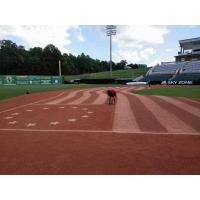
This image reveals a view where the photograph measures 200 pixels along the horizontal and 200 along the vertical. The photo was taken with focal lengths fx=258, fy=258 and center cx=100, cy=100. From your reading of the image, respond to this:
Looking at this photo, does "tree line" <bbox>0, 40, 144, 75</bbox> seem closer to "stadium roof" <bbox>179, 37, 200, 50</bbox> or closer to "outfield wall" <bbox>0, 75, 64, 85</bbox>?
"outfield wall" <bbox>0, 75, 64, 85</bbox>

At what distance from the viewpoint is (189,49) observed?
302ft

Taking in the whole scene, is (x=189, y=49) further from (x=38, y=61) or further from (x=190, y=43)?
(x=38, y=61)

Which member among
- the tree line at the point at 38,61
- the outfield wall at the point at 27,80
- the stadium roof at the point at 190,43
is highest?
the stadium roof at the point at 190,43

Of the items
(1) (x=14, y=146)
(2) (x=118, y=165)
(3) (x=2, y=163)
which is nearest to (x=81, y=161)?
(2) (x=118, y=165)

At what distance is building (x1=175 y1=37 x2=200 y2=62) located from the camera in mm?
87375

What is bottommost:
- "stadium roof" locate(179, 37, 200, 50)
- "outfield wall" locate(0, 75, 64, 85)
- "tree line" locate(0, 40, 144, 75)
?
"outfield wall" locate(0, 75, 64, 85)

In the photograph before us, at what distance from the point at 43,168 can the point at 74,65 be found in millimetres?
114242

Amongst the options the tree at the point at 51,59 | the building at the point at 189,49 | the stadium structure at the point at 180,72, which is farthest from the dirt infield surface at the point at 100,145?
the tree at the point at 51,59

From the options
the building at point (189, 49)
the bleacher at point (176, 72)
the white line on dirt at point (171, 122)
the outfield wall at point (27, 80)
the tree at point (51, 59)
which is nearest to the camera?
the white line on dirt at point (171, 122)

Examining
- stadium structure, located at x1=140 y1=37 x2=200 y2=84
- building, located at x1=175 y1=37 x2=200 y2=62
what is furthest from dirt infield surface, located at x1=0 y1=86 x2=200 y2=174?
building, located at x1=175 y1=37 x2=200 y2=62

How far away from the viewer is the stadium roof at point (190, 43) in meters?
88.6

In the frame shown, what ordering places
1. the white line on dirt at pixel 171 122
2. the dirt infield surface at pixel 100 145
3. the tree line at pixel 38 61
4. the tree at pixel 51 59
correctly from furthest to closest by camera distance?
1. the tree at pixel 51 59
2. the tree line at pixel 38 61
3. the white line on dirt at pixel 171 122
4. the dirt infield surface at pixel 100 145

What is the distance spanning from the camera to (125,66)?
138m

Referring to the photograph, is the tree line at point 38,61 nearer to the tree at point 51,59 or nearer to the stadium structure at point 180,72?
the tree at point 51,59
